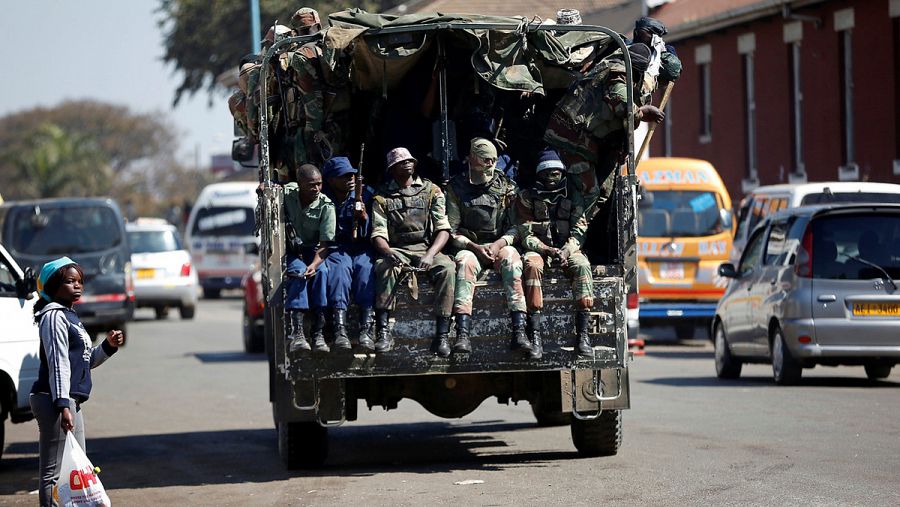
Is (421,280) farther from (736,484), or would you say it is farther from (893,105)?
(893,105)

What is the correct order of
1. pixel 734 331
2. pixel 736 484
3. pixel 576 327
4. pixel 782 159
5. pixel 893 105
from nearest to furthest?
pixel 736 484
pixel 576 327
pixel 734 331
pixel 893 105
pixel 782 159

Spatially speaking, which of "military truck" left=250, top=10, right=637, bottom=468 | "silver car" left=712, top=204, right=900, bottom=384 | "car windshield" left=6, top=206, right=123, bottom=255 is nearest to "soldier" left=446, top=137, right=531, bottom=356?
"military truck" left=250, top=10, right=637, bottom=468

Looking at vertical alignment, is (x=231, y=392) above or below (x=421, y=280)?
below

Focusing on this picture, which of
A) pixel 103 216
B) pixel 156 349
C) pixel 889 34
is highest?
pixel 889 34

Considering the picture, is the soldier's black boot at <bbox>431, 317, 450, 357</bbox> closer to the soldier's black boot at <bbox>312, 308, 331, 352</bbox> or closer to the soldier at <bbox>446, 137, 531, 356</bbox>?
the soldier at <bbox>446, 137, 531, 356</bbox>

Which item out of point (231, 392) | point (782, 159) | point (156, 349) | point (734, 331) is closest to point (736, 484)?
point (734, 331)

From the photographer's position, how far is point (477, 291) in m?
10.1

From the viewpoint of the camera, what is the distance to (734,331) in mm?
16500

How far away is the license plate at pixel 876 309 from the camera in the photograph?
1455 cm

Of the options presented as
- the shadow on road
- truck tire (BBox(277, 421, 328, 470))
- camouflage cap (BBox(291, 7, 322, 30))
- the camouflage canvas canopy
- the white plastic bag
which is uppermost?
camouflage cap (BBox(291, 7, 322, 30))

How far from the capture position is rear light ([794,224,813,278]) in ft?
49.0

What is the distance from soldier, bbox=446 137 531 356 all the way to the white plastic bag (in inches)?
113

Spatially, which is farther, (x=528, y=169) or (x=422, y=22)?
(x=528, y=169)

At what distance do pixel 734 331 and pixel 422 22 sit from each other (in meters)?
7.14
